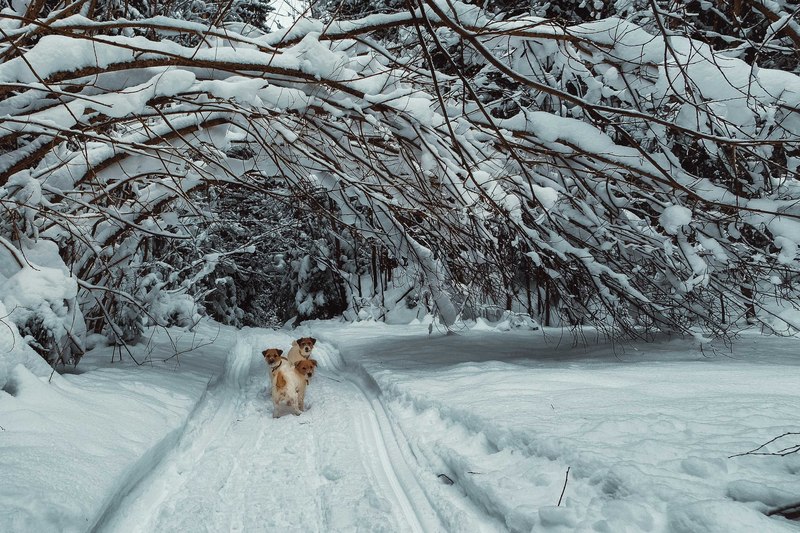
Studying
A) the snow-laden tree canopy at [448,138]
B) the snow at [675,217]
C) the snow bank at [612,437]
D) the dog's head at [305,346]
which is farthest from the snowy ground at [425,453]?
the snow at [675,217]

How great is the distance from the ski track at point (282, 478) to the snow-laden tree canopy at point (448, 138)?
2.10 m

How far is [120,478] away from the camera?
3186 mm

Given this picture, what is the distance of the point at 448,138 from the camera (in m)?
4.77

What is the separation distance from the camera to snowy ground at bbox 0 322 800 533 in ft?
8.29

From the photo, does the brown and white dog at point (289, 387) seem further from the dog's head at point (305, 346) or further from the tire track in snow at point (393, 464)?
the dog's head at point (305, 346)

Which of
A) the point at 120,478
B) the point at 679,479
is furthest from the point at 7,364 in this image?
the point at 679,479

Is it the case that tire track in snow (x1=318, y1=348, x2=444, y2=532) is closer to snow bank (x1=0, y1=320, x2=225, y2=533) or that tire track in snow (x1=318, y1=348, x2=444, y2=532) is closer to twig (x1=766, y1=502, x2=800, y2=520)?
twig (x1=766, y1=502, x2=800, y2=520)

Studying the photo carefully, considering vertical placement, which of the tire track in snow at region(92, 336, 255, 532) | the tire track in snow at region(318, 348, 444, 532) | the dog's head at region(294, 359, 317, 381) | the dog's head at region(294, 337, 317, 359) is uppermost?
the dog's head at region(294, 337, 317, 359)

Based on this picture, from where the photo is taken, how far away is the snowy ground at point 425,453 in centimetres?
253

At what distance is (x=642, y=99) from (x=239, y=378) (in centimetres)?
691

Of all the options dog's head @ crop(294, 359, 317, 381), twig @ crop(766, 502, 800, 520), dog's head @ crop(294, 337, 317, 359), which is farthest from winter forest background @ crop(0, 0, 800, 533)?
dog's head @ crop(294, 337, 317, 359)

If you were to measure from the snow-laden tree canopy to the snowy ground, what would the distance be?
139 cm

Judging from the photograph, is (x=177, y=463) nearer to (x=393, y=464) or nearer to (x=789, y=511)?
(x=393, y=464)

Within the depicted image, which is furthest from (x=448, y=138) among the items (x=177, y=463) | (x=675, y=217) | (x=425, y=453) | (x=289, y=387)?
(x=177, y=463)
